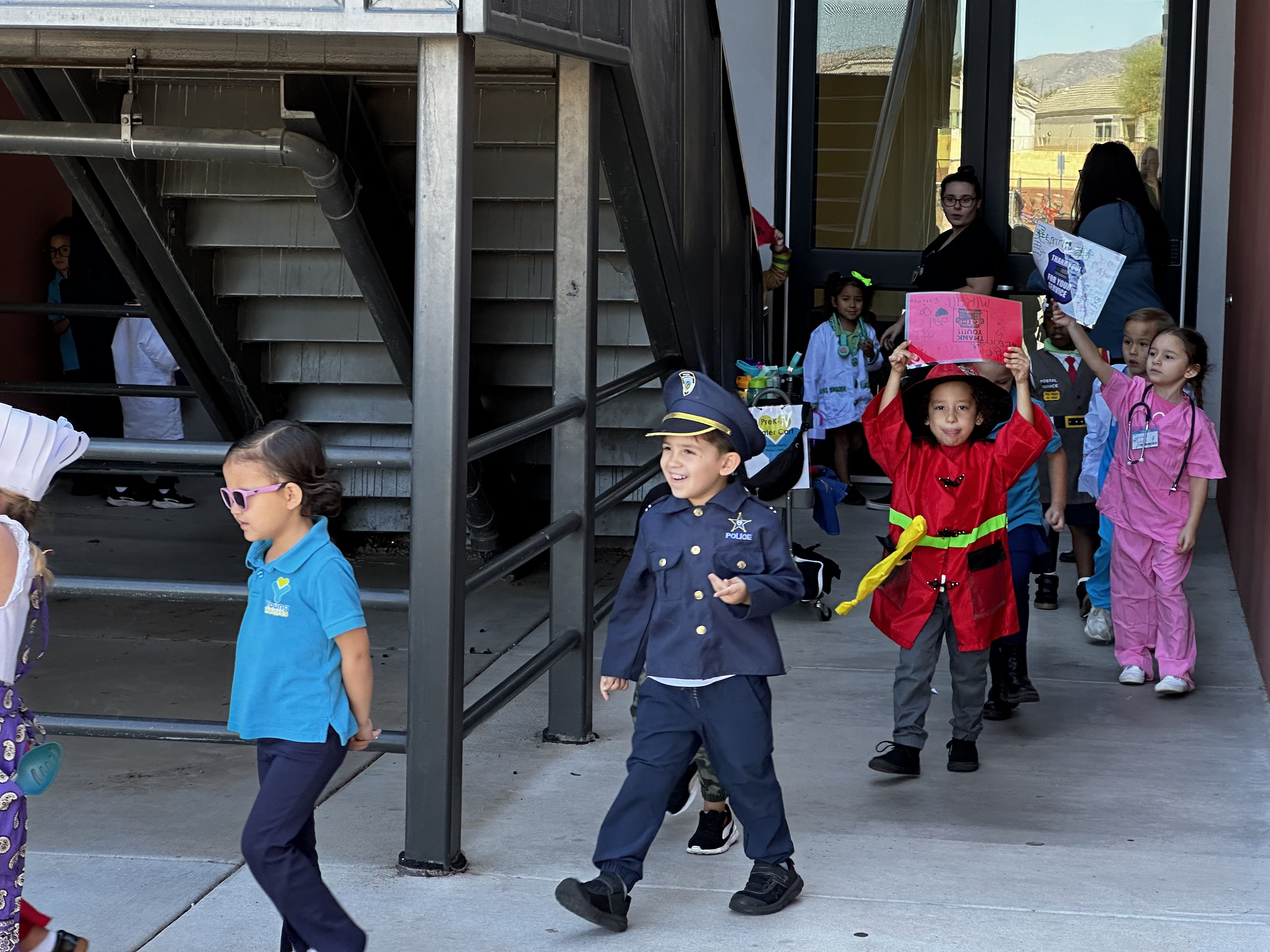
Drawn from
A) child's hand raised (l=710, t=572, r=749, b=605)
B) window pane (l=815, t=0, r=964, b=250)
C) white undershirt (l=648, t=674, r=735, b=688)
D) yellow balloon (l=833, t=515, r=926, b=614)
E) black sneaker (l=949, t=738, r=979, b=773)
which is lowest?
black sneaker (l=949, t=738, r=979, b=773)

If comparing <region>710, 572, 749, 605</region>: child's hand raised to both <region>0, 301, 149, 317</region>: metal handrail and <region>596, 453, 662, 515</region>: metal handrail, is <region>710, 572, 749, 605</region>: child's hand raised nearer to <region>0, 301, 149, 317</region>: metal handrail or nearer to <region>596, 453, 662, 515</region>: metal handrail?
<region>596, 453, 662, 515</region>: metal handrail

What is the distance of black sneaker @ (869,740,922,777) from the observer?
4.34 meters

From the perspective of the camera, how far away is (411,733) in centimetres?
355

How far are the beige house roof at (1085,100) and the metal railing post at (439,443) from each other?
274 inches

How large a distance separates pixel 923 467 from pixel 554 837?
158 cm

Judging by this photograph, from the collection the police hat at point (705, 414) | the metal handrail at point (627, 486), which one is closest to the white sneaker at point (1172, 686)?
the metal handrail at point (627, 486)

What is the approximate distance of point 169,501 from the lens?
A: 9039 mm

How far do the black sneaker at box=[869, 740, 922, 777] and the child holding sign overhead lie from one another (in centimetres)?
481

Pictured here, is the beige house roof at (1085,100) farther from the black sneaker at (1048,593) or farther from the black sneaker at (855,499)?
the black sneaker at (1048,593)

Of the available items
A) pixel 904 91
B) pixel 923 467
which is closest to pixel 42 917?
pixel 923 467

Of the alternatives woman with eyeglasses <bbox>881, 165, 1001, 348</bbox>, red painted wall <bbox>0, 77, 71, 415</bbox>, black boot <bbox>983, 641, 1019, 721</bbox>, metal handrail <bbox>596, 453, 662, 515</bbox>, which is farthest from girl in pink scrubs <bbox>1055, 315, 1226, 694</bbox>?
red painted wall <bbox>0, 77, 71, 415</bbox>

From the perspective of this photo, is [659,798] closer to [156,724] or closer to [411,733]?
[411,733]

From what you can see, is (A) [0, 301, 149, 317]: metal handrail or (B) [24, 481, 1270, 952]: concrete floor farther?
(A) [0, 301, 149, 317]: metal handrail

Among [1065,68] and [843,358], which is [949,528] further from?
[1065,68]
